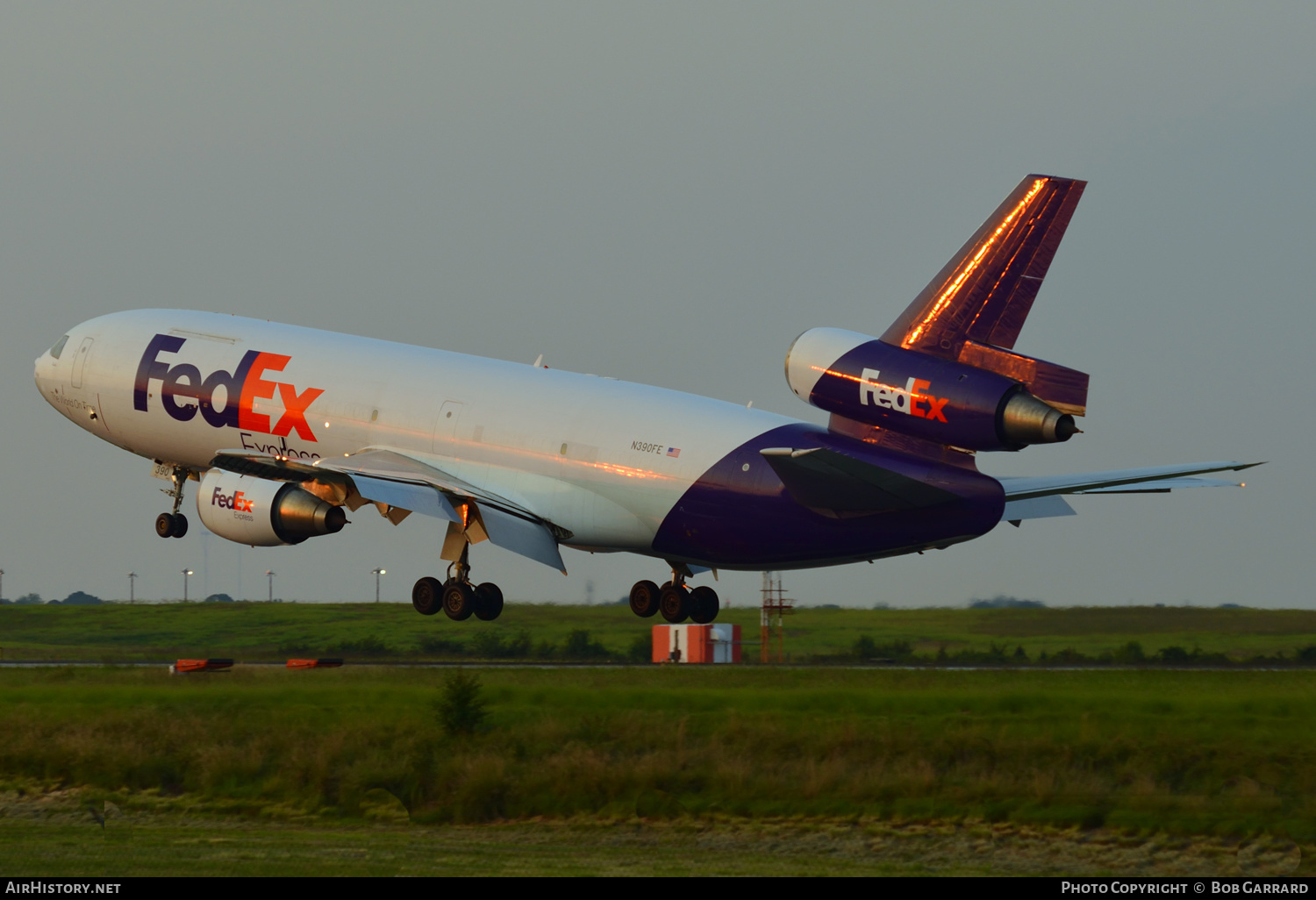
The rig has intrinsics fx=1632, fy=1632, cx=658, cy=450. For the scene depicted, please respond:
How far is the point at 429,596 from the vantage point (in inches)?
1718

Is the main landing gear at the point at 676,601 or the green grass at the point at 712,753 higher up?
the main landing gear at the point at 676,601

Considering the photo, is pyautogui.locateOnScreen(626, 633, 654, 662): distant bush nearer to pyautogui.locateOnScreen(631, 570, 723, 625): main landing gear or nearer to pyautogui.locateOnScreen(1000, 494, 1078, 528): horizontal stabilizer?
pyautogui.locateOnScreen(631, 570, 723, 625): main landing gear

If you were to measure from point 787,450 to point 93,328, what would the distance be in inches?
988

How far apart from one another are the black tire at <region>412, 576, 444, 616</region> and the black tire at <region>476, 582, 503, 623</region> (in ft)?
3.30

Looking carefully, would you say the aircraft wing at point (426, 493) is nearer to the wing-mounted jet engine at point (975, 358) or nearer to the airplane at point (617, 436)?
the airplane at point (617, 436)

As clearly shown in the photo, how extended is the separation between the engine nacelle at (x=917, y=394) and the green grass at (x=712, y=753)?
17.1 ft

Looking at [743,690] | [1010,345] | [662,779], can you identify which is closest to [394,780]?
[662,779]

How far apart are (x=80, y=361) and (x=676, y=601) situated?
1958 centimetres

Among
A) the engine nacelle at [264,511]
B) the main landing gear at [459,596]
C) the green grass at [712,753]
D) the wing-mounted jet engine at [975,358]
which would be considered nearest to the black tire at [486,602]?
the main landing gear at [459,596]

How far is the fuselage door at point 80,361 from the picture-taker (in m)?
49.0

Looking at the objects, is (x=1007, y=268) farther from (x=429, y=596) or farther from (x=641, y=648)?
(x=641, y=648)

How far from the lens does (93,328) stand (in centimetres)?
4928

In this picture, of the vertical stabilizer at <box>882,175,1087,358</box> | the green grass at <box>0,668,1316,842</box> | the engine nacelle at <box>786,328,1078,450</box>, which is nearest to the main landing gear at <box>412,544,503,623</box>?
the green grass at <box>0,668,1316,842</box>

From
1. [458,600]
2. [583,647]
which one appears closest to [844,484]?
[458,600]
